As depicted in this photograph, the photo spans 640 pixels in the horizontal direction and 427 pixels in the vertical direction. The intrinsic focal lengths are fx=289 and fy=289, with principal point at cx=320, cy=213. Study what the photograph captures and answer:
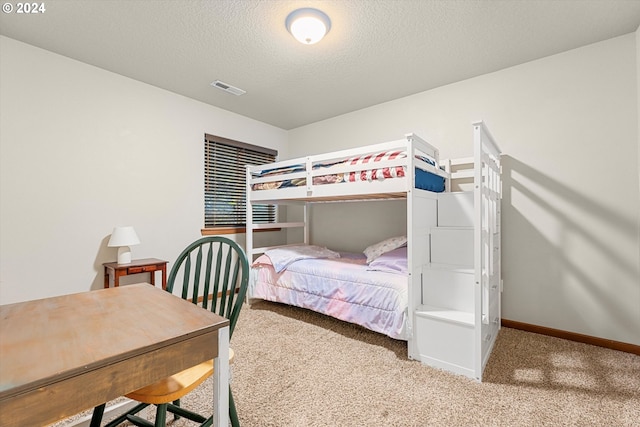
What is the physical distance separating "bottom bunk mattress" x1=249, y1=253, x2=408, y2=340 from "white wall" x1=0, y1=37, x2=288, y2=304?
1.09 m

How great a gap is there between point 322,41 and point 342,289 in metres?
1.97

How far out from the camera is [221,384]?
0.89m

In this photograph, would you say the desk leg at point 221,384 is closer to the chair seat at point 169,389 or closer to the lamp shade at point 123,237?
the chair seat at point 169,389

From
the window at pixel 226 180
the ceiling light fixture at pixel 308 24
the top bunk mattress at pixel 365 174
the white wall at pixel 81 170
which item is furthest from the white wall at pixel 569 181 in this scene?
the white wall at pixel 81 170

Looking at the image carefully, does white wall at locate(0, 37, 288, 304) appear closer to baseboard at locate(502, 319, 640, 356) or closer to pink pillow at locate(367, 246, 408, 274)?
pink pillow at locate(367, 246, 408, 274)

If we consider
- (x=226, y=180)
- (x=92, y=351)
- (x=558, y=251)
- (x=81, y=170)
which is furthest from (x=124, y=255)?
(x=558, y=251)

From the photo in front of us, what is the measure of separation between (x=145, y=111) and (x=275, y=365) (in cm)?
268

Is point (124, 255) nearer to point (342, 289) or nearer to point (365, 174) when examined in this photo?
point (342, 289)

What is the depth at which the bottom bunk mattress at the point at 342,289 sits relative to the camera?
6.95ft

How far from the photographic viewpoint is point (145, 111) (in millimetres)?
2891

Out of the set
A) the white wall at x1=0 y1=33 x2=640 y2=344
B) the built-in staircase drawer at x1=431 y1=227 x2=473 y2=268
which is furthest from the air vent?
the built-in staircase drawer at x1=431 y1=227 x2=473 y2=268

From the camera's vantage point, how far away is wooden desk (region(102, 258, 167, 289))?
2.41 metres

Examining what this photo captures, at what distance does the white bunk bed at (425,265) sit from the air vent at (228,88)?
3.33ft

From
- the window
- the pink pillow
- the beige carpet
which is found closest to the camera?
the beige carpet
